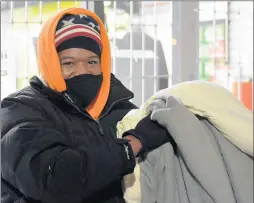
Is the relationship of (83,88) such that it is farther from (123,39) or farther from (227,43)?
(227,43)

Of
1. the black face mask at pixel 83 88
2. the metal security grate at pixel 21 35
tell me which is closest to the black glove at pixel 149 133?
the black face mask at pixel 83 88

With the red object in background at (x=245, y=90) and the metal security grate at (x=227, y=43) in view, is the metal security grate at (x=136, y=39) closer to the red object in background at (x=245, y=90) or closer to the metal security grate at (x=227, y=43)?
the metal security grate at (x=227, y=43)

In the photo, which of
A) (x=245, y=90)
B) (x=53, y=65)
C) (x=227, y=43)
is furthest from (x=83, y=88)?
(x=245, y=90)

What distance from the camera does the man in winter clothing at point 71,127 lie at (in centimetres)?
70

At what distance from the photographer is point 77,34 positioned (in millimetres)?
867

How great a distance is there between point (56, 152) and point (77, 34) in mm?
274

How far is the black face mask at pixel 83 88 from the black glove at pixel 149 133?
16 cm

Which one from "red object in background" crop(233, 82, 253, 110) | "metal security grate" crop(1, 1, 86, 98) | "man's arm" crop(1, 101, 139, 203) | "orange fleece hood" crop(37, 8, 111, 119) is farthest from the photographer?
"red object in background" crop(233, 82, 253, 110)

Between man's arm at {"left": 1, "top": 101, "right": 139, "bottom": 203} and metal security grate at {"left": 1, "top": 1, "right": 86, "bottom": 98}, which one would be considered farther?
metal security grate at {"left": 1, "top": 1, "right": 86, "bottom": 98}

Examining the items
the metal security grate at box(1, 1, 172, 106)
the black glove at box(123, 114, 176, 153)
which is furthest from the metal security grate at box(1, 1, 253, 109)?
the black glove at box(123, 114, 176, 153)

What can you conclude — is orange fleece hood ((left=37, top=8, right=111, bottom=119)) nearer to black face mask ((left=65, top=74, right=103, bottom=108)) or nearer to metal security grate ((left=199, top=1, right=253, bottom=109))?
black face mask ((left=65, top=74, right=103, bottom=108))

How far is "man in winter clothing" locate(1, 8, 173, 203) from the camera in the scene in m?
0.70

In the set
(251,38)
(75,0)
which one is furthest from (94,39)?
(251,38)

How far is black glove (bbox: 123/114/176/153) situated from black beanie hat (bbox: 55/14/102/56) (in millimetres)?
229
